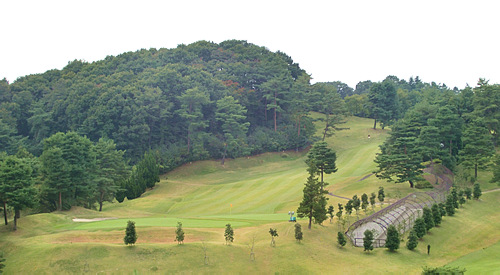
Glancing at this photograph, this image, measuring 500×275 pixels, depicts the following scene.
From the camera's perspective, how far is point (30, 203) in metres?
29.4

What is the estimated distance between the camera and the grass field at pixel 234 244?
22.8 meters

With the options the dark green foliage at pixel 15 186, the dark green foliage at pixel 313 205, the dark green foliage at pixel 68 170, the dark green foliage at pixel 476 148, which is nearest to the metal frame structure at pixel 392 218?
the dark green foliage at pixel 313 205

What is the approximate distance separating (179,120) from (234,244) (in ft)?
163

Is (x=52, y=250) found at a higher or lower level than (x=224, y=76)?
lower

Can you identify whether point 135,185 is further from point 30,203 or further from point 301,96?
point 301,96

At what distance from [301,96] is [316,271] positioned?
197 ft

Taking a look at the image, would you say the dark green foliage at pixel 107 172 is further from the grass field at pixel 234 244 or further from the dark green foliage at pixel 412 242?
the dark green foliage at pixel 412 242

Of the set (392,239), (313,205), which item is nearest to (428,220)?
(392,239)

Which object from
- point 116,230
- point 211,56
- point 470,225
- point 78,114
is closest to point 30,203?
A: point 116,230

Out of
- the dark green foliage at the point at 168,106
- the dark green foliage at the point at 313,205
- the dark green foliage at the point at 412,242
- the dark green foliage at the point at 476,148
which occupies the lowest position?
the dark green foliage at the point at 412,242

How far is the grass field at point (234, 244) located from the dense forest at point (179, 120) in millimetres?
4428

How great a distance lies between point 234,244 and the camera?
86.3 ft

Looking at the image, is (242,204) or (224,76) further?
(224,76)

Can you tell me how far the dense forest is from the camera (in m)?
43.1
